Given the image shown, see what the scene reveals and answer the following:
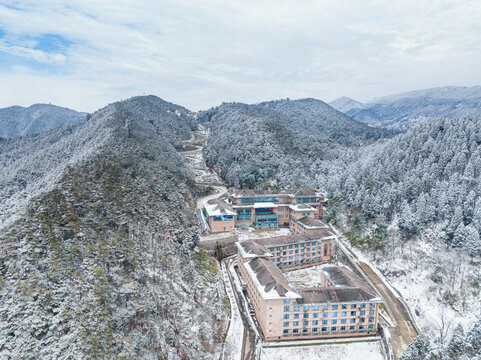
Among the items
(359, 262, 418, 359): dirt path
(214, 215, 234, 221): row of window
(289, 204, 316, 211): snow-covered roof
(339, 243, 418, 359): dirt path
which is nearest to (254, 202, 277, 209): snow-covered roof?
(289, 204, 316, 211): snow-covered roof

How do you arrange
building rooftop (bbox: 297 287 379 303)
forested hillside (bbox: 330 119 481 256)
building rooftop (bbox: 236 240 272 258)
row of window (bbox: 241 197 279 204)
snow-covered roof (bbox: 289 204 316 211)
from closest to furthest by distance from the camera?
building rooftop (bbox: 297 287 379 303)
building rooftop (bbox: 236 240 272 258)
forested hillside (bbox: 330 119 481 256)
snow-covered roof (bbox: 289 204 316 211)
row of window (bbox: 241 197 279 204)

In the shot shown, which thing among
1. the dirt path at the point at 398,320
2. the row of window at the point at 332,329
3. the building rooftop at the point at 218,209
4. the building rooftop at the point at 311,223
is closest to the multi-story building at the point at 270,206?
the building rooftop at the point at 218,209

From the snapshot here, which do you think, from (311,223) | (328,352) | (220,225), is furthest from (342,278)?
(220,225)

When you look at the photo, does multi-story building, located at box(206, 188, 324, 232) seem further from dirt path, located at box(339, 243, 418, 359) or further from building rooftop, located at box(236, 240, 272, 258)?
dirt path, located at box(339, 243, 418, 359)

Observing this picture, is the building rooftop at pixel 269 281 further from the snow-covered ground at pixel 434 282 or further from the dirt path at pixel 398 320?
the snow-covered ground at pixel 434 282

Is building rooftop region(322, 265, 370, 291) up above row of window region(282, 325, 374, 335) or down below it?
above

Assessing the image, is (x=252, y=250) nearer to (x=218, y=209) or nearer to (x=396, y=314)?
(x=218, y=209)

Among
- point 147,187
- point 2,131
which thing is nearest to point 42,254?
point 147,187
